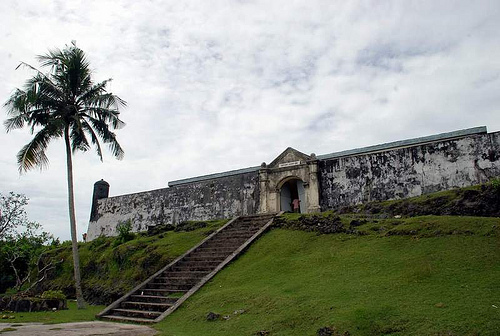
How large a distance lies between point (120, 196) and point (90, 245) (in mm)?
4783

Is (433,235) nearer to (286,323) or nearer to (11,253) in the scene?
(286,323)

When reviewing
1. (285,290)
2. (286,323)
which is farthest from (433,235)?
(286,323)

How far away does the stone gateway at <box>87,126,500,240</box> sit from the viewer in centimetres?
1327

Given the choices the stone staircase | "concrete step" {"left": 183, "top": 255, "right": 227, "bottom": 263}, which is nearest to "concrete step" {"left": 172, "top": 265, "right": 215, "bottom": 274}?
the stone staircase

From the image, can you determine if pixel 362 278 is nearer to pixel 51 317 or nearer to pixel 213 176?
pixel 51 317

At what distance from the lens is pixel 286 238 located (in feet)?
38.7

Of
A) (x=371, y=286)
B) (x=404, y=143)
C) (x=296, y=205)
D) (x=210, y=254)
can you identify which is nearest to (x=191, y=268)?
(x=210, y=254)

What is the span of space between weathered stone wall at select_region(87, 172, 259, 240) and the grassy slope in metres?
7.38

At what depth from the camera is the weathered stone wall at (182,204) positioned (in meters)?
18.3

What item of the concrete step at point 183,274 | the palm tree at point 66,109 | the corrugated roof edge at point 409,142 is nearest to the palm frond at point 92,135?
the palm tree at point 66,109

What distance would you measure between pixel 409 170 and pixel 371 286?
8.31m

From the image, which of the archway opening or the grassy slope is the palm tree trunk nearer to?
the grassy slope

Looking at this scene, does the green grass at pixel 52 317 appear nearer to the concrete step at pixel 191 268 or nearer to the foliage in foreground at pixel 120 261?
the foliage in foreground at pixel 120 261

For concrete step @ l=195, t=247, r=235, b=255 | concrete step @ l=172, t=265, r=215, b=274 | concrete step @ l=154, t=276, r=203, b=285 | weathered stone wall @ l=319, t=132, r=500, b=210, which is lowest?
concrete step @ l=154, t=276, r=203, b=285
